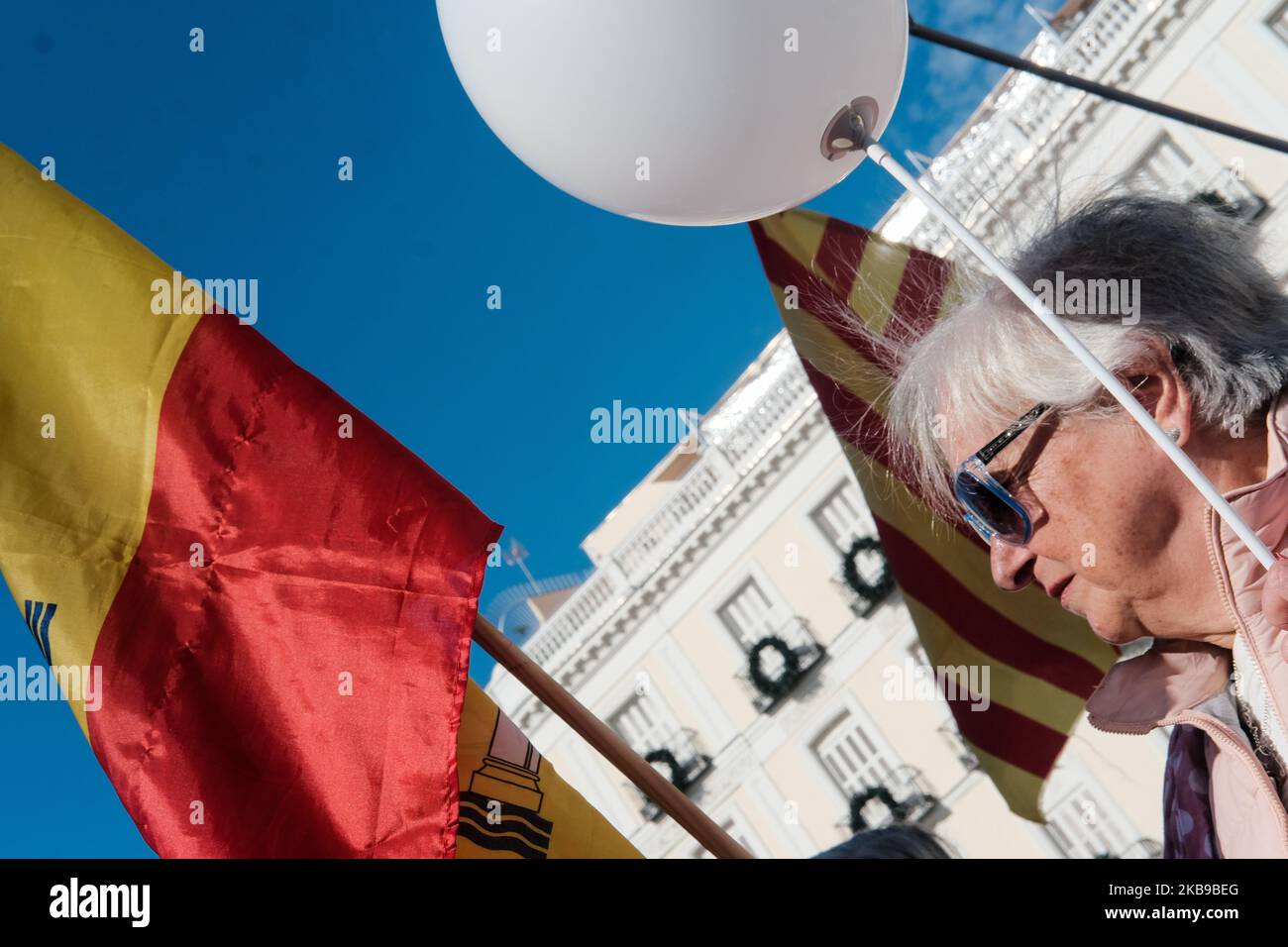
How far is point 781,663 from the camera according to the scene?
22.3 meters

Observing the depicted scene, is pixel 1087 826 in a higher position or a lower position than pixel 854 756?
lower

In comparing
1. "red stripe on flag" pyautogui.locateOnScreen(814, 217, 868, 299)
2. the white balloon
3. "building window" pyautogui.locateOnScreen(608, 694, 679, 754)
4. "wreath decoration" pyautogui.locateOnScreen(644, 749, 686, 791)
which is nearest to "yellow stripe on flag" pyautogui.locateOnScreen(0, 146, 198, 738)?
the white balloon

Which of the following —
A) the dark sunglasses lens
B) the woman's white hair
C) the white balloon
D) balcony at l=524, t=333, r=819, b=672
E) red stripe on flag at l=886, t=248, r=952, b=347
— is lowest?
the dark sunglasses lens

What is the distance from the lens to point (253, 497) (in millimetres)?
3090

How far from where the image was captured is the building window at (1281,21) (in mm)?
17594

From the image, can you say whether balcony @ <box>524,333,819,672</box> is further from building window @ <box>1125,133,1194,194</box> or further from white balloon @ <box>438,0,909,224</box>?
white balloon @ <box>438,0,909,224</box>

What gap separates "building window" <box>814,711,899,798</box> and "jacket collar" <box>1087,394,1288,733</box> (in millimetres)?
19194

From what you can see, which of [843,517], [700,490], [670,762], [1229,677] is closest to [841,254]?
[1229,677]

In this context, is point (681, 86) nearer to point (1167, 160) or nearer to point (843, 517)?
point (1167, 160)

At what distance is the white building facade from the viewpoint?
1812 centimetres

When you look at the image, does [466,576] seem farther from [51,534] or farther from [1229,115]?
[1229,115]

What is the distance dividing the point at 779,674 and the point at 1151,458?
20.5 m

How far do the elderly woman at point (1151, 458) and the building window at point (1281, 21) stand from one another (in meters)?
18.1
